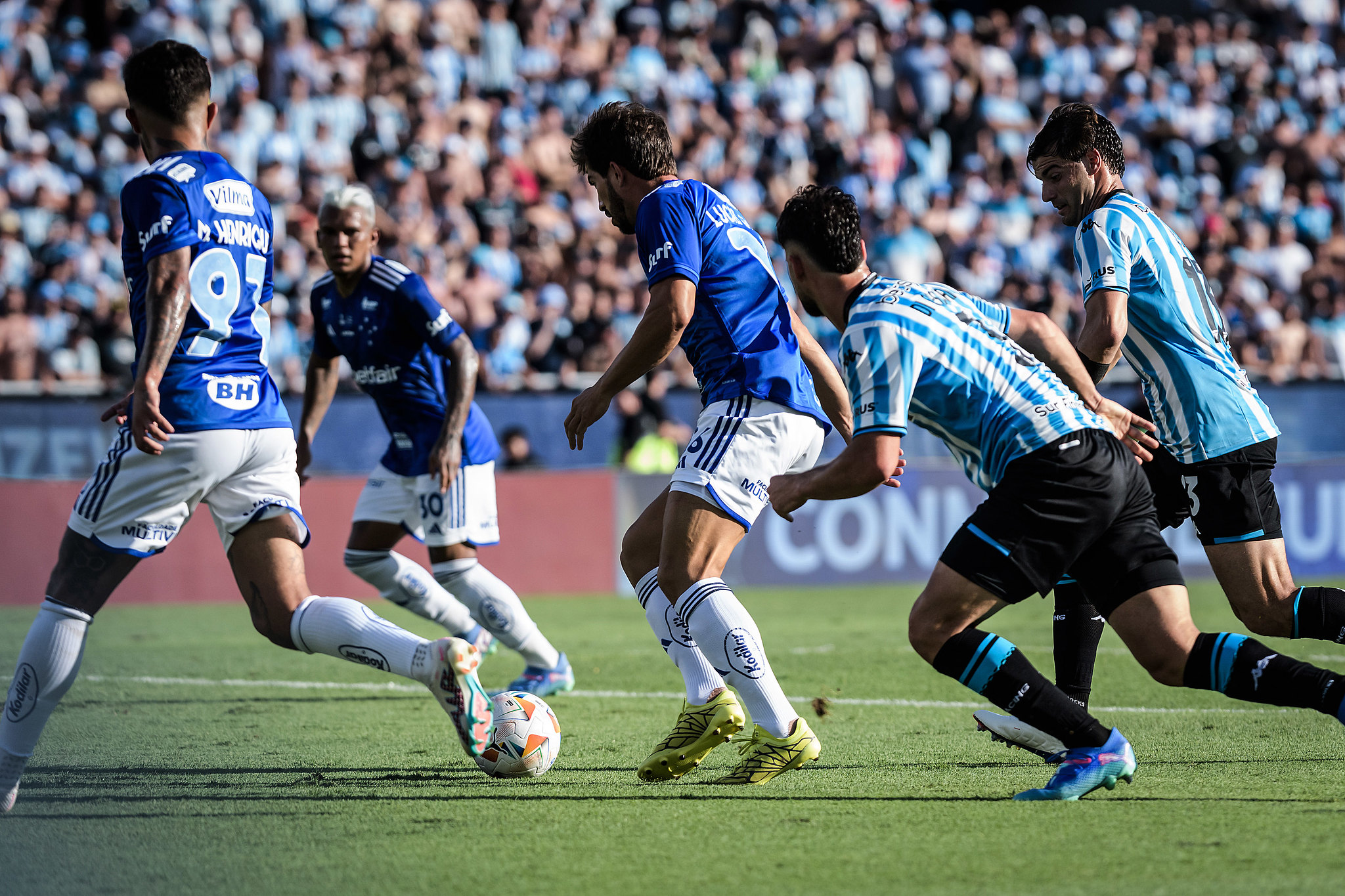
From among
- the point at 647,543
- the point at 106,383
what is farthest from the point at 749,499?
the point at 106,383

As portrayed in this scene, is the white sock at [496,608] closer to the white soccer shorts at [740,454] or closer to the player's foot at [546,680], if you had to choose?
the player's foot at [546,680]

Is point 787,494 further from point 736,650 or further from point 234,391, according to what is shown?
point 234,391

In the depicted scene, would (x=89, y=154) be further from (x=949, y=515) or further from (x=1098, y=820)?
(x=1098, y=820)

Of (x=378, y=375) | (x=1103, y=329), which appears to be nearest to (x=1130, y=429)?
(x=1103, y=329)

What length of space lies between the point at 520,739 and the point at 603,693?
2327 millimetres

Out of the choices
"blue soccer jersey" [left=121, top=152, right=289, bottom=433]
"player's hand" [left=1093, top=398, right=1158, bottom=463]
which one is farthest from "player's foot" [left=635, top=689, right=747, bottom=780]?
"blue soccer jersey" [left=121, top=152, right=289, bottom=433]

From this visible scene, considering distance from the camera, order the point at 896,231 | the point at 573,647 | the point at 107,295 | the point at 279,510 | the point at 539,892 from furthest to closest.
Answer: the point at 896,231
the point at 107,295
the point at 573,647
the point at 279,510
the point at 539,892

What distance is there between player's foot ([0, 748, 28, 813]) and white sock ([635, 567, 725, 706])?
2.13m

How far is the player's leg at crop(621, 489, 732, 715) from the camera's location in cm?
517

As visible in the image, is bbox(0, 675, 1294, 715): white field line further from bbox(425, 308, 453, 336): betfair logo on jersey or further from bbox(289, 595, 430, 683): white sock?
bbox(289, 595, 430, 683): white sock

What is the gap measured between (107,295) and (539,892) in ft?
40.6

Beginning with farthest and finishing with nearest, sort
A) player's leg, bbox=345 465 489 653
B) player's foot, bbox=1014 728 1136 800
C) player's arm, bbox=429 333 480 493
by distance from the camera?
player's leg, bbox=345 465 489 653, player's arm, bbox=429 333 480 493, player's foot, bbox=1014 728 1136 800

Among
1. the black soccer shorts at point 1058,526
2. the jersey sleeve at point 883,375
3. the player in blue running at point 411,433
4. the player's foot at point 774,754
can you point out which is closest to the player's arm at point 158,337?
the jersey sleeve at point 883,375

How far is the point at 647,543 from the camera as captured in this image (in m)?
5.45
